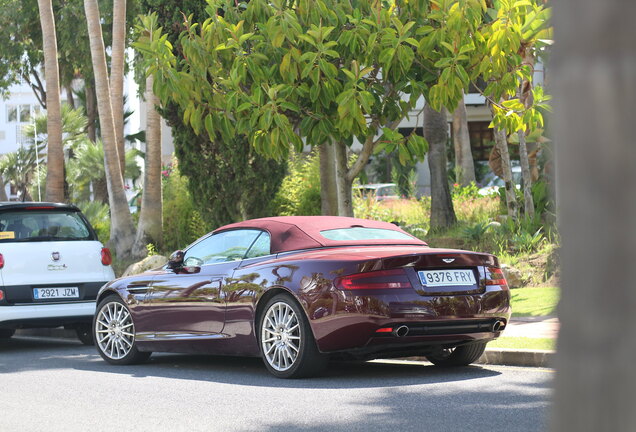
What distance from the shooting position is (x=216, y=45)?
13586 mm

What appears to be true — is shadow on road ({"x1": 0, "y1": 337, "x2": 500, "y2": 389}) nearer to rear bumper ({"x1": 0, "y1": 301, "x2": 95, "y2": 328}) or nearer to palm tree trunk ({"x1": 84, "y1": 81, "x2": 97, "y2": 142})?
rear bumper ({"x1": 0, "y1": 301, "x2": 95, "y2": 328})

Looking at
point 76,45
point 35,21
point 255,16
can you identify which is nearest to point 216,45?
point 255,16

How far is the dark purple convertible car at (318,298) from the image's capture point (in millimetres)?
8039

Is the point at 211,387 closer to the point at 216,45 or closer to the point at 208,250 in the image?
the point at 208,250

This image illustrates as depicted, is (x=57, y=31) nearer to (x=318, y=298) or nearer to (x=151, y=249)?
Answer: (x=151, y=249)

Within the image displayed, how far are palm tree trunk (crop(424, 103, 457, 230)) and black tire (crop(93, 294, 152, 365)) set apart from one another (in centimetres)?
939

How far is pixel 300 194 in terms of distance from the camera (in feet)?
68.1

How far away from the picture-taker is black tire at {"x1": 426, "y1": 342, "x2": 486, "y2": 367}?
359 inches

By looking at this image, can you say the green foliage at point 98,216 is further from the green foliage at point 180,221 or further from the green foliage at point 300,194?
the green foliage at point 300,194

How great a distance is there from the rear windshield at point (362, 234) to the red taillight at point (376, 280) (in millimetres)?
1053

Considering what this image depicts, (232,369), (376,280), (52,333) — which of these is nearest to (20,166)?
(52,333)

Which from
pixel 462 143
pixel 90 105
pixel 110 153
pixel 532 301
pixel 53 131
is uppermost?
pixel 90 105

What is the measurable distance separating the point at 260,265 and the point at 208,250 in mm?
1013

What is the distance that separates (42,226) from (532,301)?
254 inches
